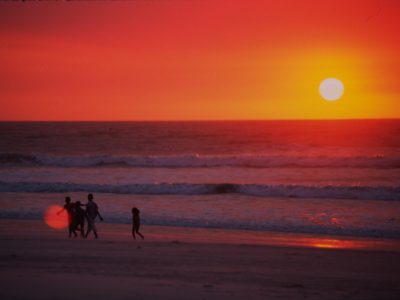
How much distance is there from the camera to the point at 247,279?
970cm

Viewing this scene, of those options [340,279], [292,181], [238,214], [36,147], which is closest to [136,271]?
[340,279]

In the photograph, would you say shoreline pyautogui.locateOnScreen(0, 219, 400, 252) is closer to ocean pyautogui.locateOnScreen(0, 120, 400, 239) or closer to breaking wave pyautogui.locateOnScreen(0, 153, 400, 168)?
ocean pyautogui.locateOnScreen(0, 120, 400, 239)

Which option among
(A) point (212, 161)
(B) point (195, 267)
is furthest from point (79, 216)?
(A) point (212, 161)

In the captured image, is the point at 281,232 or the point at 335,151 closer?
the point at 281,232

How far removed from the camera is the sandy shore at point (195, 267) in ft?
28.8

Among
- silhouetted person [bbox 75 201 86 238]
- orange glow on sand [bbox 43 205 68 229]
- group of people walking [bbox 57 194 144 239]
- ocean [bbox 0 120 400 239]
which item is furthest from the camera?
ocean [bbox 0 120 400 239]

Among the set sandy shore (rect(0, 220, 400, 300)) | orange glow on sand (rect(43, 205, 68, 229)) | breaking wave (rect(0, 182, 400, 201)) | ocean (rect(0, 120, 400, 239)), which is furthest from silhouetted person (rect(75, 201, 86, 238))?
breaking wave (rect(0, 182, 400, 201))

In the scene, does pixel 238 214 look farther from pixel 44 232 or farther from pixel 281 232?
pixel 44 232

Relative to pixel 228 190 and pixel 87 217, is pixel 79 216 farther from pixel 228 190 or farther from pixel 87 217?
pixel 228 190

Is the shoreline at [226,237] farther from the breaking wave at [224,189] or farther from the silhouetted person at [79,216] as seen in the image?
the breaking wave at [224,189]

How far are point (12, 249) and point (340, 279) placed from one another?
7440mm

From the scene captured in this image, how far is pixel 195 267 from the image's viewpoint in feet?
34.8

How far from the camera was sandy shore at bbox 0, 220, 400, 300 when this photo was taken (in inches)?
346

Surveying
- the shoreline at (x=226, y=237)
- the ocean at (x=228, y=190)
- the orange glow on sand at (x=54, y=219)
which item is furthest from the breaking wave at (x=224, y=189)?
the shoreline at (x=226, y=237)
